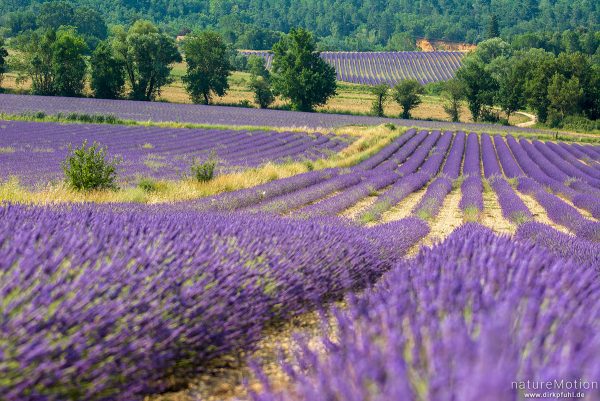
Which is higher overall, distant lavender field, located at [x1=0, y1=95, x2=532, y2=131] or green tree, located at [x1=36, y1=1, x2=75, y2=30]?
green tree, located at [x1=36, y1=1, x2=75, y2=30]

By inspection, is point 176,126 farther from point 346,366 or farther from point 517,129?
point 346,366

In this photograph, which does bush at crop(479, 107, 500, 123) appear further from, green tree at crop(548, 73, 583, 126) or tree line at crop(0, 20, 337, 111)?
tree line at crop(0, 20, 337, 111)

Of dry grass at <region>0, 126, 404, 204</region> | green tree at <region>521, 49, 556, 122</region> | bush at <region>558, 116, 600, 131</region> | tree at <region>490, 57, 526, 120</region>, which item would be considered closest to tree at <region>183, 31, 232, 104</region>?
tree at <region>490, 57, 526, 120</region>

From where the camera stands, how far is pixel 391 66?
11156 centimetres

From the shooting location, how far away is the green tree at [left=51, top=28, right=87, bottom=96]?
56.5m

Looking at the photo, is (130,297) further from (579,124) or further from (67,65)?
(67,65)

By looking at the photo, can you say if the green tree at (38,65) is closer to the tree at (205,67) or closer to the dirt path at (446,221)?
the tree at (205,67)

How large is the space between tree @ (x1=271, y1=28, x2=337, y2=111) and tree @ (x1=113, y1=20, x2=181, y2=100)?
36.3ft

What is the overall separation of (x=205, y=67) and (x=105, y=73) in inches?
434

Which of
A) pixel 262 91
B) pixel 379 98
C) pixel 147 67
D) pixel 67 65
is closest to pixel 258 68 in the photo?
pixel 262 91

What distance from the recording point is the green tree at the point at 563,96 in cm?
5588

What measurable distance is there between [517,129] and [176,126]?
1076 inches

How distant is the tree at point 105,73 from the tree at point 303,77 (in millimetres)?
15869

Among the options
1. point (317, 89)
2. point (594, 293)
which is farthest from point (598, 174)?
point (317, 89)
